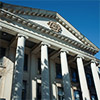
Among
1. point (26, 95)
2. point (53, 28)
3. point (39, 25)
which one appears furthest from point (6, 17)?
point (26, 95)

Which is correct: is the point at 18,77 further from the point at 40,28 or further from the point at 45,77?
the point at 40,28

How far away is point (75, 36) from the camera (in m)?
21.4

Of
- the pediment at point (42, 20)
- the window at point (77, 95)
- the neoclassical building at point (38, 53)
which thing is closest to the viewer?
the neoclassical building at point (38, 53)

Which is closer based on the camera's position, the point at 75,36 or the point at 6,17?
the point at 6,17

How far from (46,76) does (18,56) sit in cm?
366

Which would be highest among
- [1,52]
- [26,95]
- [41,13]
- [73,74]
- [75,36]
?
[41,13]

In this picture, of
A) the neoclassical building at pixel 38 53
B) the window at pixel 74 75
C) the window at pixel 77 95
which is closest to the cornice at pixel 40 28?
the neoclassical building at pixel 38 53

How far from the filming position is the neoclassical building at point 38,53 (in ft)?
49.2

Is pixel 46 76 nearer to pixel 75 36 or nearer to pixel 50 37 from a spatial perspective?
pixel 50 37

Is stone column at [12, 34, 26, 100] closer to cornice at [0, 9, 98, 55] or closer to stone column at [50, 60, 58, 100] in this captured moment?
cornice at [0, 9, 98, 55]

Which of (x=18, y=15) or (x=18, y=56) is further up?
(x=18, y=15)

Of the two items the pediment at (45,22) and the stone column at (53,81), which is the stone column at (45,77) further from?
the stone column at (53,81)

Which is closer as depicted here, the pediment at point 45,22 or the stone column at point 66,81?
the stone column at point 66,81

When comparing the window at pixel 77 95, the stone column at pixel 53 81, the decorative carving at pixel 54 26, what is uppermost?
the decorative carving at pixel 54 26
